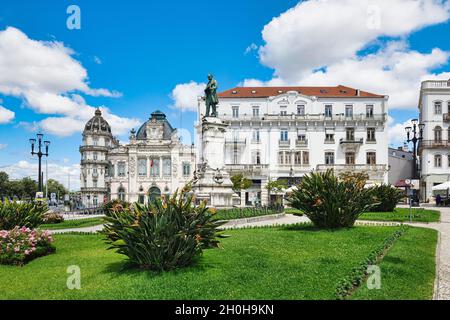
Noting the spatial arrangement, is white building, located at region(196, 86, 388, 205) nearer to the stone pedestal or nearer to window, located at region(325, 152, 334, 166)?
window, located at region(325, 152, 334, 166)

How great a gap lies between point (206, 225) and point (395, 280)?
4.46 metres

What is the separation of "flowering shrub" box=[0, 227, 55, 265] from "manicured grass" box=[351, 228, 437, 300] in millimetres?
8966

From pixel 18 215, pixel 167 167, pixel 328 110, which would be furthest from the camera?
pixel 167 167

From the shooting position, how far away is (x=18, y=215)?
1377cm

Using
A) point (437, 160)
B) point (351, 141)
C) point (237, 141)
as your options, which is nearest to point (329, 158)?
point (351, 141)

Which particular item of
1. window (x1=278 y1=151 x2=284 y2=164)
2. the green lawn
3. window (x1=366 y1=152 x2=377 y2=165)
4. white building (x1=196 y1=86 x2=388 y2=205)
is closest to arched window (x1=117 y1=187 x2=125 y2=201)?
white building (x1=196 y1=86 x2=388 y2=205)

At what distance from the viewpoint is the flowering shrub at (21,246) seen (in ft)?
33.9

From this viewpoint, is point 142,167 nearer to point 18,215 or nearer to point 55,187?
point 18,215

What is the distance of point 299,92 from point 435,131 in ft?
A: 57.6

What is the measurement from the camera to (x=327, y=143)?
48.9 m

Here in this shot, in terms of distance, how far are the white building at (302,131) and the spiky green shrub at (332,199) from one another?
108ft
